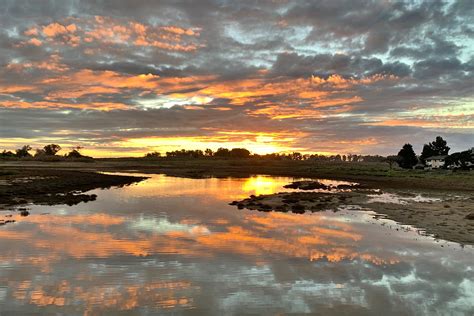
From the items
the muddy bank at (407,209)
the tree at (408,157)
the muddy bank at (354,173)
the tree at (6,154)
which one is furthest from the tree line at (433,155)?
the tree at (6,154)

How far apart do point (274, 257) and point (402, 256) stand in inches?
226

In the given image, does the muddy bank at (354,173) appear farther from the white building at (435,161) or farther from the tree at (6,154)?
the tree at (6,154)

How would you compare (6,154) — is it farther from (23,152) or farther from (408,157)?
(408,157)

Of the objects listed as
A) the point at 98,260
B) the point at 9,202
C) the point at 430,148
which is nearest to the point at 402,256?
the point at 98,260

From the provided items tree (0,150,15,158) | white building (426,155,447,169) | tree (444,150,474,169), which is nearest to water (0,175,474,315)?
tree (444,150,474,169)

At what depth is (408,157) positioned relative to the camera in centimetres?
11356

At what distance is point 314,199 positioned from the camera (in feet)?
121

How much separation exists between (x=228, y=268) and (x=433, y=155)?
132854 mm

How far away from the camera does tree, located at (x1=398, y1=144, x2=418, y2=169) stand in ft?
372

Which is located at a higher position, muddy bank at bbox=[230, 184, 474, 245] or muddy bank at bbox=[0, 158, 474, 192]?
muddy bank at bbox=[0, 158, 474, 192]

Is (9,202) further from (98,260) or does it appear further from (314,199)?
(314,199)

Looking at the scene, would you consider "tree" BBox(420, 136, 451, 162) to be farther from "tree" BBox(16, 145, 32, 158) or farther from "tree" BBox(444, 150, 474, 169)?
"tree" BBox(16, 145, 32, 158)

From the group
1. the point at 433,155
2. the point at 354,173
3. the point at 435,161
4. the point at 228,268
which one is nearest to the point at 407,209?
the point at 228,268

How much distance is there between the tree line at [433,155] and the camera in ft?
310
